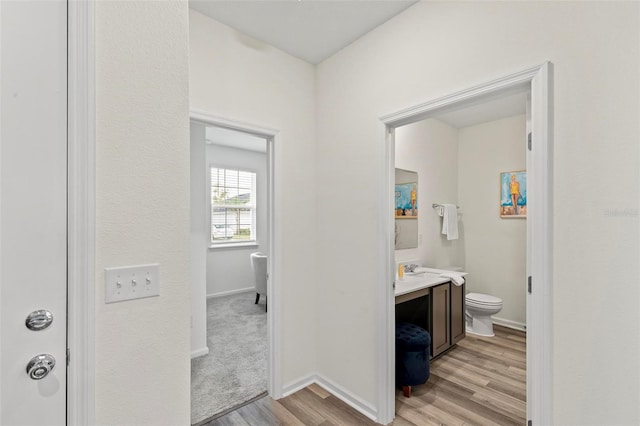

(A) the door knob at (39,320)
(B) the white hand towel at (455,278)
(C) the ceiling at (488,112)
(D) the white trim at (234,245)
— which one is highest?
(C) the ceiling at (488,112)

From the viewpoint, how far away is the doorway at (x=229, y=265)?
2270 mm

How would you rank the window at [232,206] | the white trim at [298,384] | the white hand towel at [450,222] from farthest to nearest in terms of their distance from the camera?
the window at [232,206], the white hand towel at [450,222], the white trim at [298,384]

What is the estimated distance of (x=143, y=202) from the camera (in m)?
1.00

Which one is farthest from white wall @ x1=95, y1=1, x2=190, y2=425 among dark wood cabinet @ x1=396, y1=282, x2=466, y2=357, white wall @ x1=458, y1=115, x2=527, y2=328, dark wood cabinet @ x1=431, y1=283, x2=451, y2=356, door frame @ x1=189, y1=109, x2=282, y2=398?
white wall @ x1=458, y1=115, x2=527, y2=328

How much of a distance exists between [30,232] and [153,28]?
0.78m

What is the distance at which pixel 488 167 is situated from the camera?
388 cm

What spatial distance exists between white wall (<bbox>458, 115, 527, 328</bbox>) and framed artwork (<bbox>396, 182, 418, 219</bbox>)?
45.2 inches

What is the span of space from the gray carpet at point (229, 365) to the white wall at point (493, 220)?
302 cm

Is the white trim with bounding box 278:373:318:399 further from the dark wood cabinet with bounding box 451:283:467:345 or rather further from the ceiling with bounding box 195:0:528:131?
the ceiling with bounding box 195:0:528:131

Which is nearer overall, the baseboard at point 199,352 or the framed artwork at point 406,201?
the baseboard at point 199,352

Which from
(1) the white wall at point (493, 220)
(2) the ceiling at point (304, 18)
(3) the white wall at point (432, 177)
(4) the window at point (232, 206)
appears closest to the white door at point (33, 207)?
(2) the ceiling at point (304, 18)

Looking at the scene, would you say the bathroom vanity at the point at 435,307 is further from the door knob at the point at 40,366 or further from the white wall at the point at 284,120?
the door knob at the point at 40,366

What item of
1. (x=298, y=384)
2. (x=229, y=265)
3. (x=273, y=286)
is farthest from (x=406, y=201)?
(x=229, y=265)

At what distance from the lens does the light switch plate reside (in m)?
0.92
